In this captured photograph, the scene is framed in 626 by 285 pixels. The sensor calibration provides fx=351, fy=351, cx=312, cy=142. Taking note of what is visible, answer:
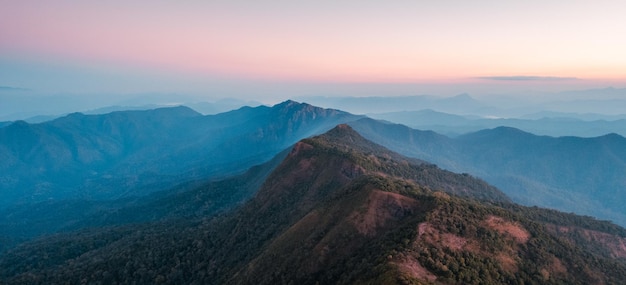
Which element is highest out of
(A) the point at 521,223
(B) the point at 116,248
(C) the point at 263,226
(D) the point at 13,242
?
(A) the point at 521,223

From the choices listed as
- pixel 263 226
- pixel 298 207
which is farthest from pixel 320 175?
pixel 263 226

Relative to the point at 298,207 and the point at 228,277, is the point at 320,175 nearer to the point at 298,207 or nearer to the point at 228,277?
the point at 298,207

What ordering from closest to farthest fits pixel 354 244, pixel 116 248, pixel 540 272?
pixel 540 272
pixel 354 244
pixel 116 248

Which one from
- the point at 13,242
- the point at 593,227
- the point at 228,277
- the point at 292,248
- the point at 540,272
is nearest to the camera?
the point at 540,272

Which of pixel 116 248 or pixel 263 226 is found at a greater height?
pixel 263 226

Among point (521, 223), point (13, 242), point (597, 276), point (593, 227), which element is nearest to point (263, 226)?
point (521, 223)

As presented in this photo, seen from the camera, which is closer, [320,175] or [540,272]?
[540,272]
